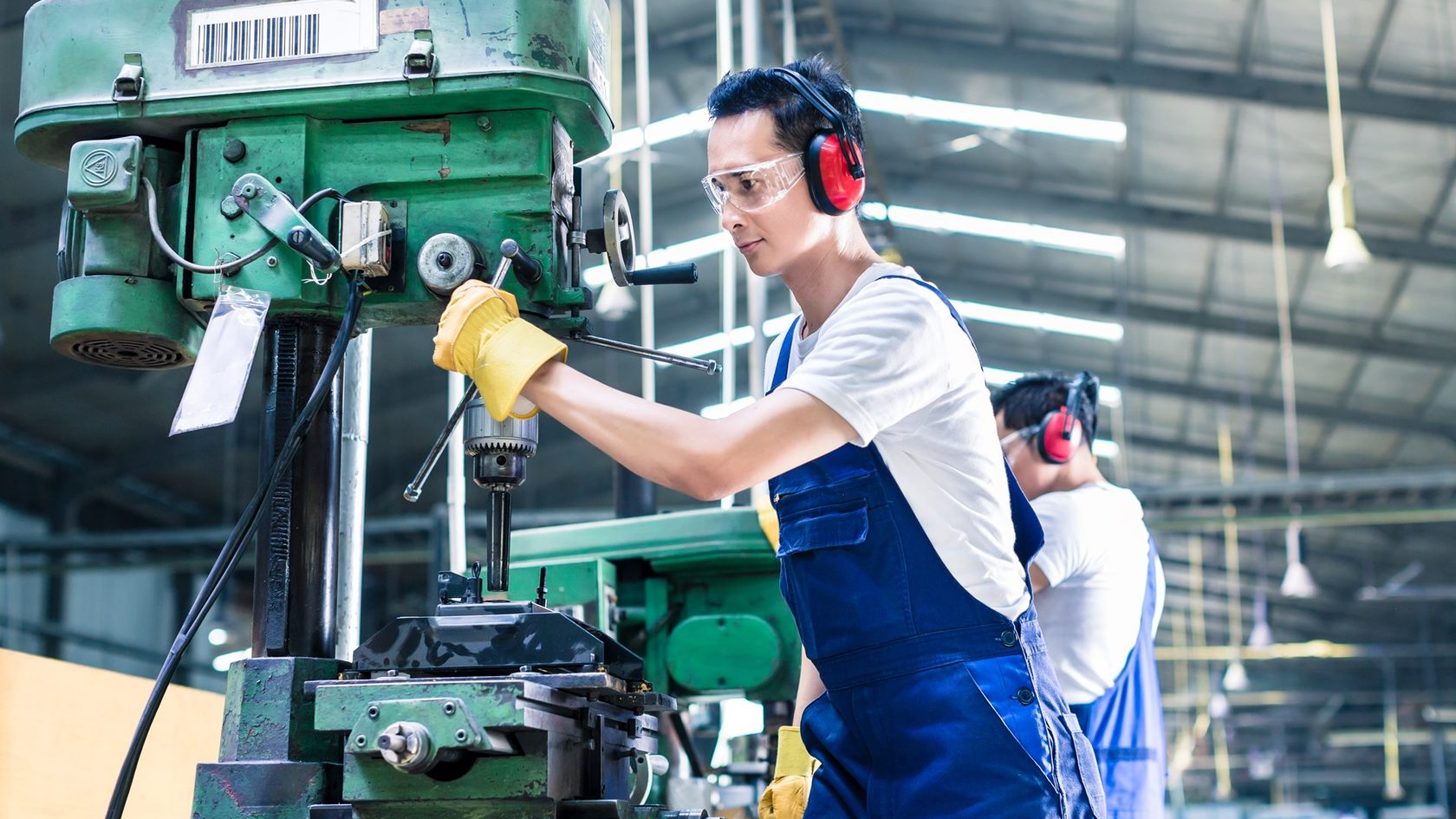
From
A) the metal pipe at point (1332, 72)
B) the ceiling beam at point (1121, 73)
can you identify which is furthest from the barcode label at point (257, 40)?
the ceiling beam at point (1121, 73)

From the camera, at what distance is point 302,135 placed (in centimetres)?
129

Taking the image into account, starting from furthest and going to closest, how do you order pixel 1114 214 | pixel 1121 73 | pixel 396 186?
1. pixel 1114 214
2. pixel 1121 73
3. pixel 396 186

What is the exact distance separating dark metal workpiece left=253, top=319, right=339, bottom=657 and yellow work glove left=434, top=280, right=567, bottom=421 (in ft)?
0.72

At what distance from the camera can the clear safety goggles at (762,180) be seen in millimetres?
1261

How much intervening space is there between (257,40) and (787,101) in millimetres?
514

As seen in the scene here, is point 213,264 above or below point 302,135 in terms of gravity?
below

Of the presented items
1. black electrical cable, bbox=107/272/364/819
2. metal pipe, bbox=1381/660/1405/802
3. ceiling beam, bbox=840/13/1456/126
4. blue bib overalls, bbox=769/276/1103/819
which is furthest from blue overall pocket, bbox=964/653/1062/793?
metal pipe, bbox=1381/660/1405/802

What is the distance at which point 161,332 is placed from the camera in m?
1.31

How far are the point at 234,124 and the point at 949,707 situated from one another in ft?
2.85

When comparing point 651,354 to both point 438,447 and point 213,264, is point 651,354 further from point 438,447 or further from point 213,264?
point 213,264

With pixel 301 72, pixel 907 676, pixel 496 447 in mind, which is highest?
pixel 301 72

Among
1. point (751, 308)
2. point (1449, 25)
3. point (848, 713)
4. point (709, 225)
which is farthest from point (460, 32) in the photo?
point (709, 225)

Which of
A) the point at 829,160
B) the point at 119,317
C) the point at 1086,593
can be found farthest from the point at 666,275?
the point at 1086,593

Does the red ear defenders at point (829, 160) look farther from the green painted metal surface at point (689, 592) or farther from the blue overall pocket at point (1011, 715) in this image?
the green painted metal surface at point (689, 592)
